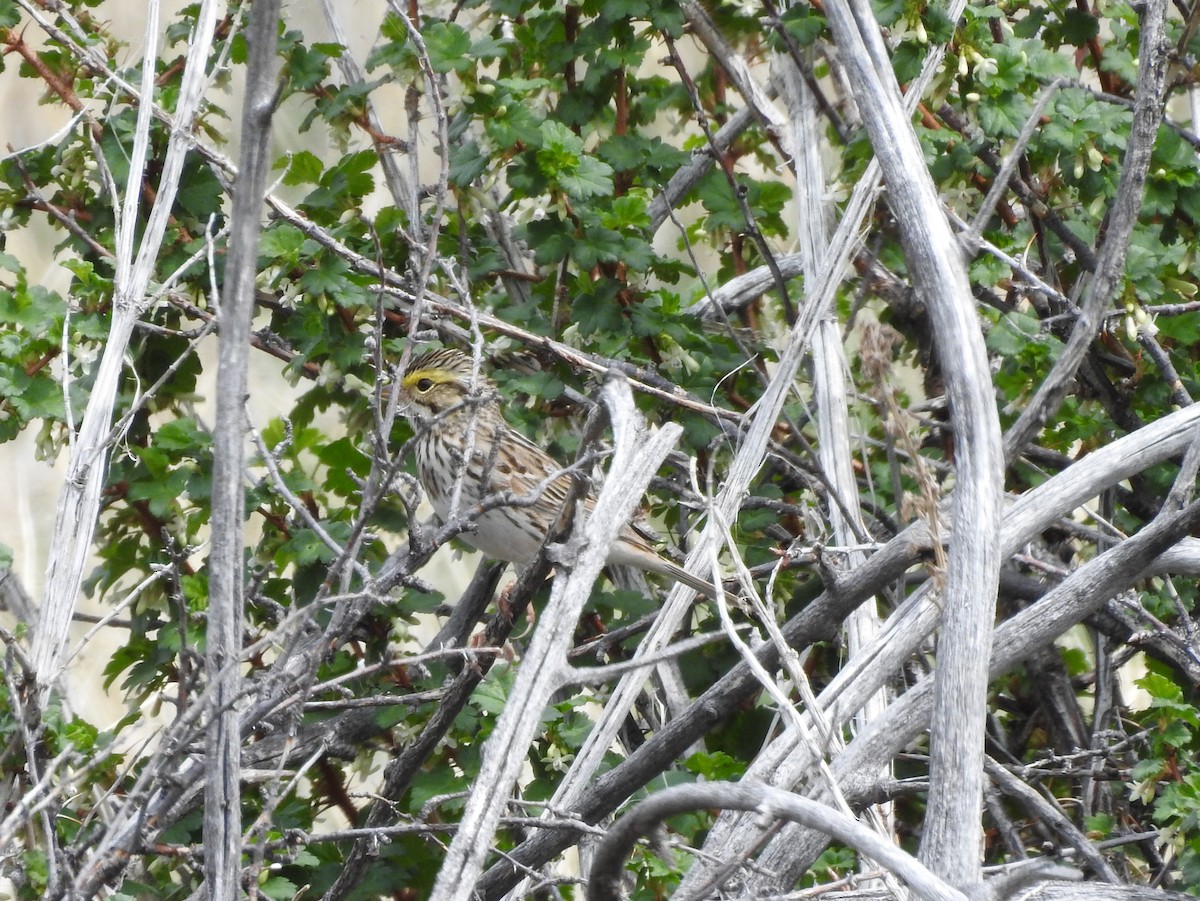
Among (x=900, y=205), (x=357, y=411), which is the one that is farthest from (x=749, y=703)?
(x=900, y=205)

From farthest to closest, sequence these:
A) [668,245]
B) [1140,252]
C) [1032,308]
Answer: [668,245]
[1032,308]
[1140,252]

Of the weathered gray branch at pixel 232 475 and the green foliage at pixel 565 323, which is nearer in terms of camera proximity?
the weathered gray branch at pixel 232 475

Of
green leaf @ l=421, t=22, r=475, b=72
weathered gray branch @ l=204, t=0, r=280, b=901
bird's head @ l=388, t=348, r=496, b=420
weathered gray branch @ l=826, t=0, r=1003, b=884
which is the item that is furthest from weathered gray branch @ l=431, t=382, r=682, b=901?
bird's head @ l=388, t=348, r=496, b=420

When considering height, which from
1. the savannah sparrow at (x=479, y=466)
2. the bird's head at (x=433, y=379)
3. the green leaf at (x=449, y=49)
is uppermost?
the green leaf at (x=449, y=49)

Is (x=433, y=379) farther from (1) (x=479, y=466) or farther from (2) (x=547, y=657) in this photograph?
(2) (x=547, y=657)

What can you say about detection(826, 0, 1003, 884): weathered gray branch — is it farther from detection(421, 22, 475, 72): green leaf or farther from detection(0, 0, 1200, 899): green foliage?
detection(421, 22, 475, 72): green leaf

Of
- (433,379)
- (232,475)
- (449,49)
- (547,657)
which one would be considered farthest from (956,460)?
(433,379)

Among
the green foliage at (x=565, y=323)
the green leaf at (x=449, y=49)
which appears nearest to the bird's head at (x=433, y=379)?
the green foliage at (x=565, y=323)

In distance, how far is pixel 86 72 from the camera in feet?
11.3

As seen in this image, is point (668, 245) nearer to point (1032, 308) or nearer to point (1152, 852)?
point (1032, 308)

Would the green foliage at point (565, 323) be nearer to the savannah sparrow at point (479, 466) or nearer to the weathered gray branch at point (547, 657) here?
the savannah sparrow at point (479, 466)

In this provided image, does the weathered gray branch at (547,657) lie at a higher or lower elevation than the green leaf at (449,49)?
lower

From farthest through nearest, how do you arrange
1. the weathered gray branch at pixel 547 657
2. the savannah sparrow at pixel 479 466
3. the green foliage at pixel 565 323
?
the savannah sparrow at pixel 479 466, the green foliage at pixel 565 323, the weathered gray branch at pixel 547 657

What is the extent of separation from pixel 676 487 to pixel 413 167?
88cm
